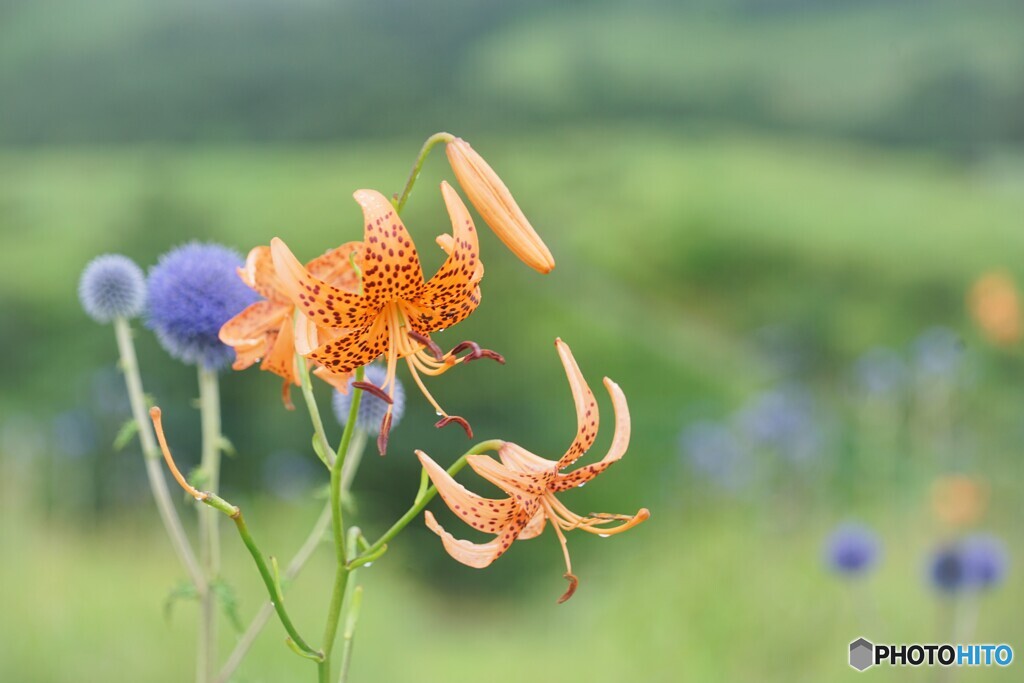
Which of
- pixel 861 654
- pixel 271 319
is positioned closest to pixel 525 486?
pixel 271 319

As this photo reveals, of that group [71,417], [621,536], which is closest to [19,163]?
[71,417]

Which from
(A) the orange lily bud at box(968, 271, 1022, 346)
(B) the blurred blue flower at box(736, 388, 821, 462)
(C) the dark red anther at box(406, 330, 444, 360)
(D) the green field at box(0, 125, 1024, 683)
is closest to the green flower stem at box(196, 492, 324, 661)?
(C) the dark red anther at box(406, 330, 444, 360)

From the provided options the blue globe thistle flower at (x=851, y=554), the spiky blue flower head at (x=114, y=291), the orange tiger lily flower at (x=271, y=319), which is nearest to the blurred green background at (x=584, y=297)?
the blue globe thistle flower at (x=851, y=554)

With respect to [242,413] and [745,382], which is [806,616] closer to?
[745,382]

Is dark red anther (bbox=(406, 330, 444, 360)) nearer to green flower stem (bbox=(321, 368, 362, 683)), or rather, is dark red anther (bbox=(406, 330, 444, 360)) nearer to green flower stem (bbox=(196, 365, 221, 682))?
green flower stem (bbox=(321, 368, 362, 683))

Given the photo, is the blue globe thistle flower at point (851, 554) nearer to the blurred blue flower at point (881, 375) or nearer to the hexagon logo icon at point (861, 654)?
the hexagon logo icon at point (861, 654)
